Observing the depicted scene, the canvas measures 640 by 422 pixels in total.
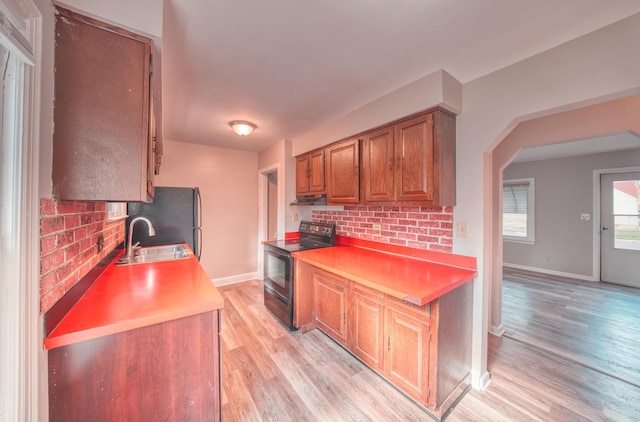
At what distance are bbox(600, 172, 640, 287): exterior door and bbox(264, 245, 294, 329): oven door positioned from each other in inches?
228

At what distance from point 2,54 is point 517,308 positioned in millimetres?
4826

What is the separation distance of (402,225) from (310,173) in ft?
4.79

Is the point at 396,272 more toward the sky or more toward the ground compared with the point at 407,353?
more toward the sky

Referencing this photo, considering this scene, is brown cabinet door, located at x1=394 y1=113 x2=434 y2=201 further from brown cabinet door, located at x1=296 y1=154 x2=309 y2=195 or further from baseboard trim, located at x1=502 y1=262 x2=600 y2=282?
baseboard trim, located at x1=502 y1=262 x2=600 y2=282

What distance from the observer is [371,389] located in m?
1.80

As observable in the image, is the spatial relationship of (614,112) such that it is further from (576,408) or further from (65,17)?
(65,17)

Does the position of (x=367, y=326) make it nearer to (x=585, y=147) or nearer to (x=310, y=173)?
(x=310, y=173)

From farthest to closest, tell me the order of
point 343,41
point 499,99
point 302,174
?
point 302,174
point 499,99
point 343,41

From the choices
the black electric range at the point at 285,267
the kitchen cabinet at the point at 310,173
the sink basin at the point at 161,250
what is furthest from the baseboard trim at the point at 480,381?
the sink basin at the point at 161,250

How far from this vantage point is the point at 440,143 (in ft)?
→ 6.06

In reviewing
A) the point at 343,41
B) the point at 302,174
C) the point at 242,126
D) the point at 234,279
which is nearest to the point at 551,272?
the point at 302,174

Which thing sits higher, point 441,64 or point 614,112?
point 441,64

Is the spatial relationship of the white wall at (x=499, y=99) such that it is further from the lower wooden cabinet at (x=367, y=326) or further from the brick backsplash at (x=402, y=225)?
the lower wooden cabinet at (x=367, y=326)

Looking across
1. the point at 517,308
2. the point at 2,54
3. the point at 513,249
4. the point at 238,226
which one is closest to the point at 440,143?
the point at 2,54
